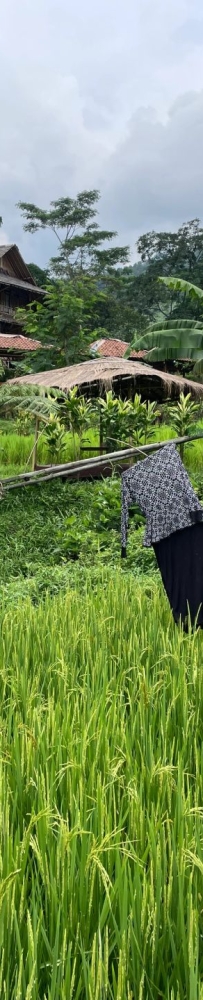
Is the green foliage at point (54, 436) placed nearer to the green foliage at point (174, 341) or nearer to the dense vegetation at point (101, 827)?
the green foliage at point (174, 341)

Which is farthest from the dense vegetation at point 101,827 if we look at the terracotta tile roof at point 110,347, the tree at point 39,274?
the tree at point 39,274

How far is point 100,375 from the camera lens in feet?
27.8

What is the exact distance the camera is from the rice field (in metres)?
0.91

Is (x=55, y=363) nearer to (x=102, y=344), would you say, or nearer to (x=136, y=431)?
(x=102, y=344)

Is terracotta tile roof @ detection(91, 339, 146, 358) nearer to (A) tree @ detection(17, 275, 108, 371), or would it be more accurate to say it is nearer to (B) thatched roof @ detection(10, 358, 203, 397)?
(A) tree @ detection(17, 275, 108, 371)

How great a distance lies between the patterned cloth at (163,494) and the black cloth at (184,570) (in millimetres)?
43

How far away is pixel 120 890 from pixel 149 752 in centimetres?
46

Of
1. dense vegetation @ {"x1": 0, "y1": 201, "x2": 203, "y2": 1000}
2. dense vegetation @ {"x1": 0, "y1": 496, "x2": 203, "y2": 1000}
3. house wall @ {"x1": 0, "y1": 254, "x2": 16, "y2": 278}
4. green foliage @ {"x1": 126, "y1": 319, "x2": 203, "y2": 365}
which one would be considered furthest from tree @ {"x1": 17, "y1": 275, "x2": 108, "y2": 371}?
dense vegetation @ {"x1": 0, "y1": 496, "x2": 203, "y2": 1000}

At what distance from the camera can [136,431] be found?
8219mm

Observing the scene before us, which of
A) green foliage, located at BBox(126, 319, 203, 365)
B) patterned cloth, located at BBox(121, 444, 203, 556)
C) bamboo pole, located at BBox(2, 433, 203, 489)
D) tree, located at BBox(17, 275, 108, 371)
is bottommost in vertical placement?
patterned cloth, located at BBox(121, 444, 203, 556)

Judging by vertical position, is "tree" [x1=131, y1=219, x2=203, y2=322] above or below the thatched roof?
above

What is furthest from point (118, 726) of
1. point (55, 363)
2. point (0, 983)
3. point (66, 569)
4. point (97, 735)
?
point (55, 363)

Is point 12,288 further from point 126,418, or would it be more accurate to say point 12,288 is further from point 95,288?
point 126,418

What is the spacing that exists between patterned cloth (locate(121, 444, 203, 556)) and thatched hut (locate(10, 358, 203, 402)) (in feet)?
17.7
